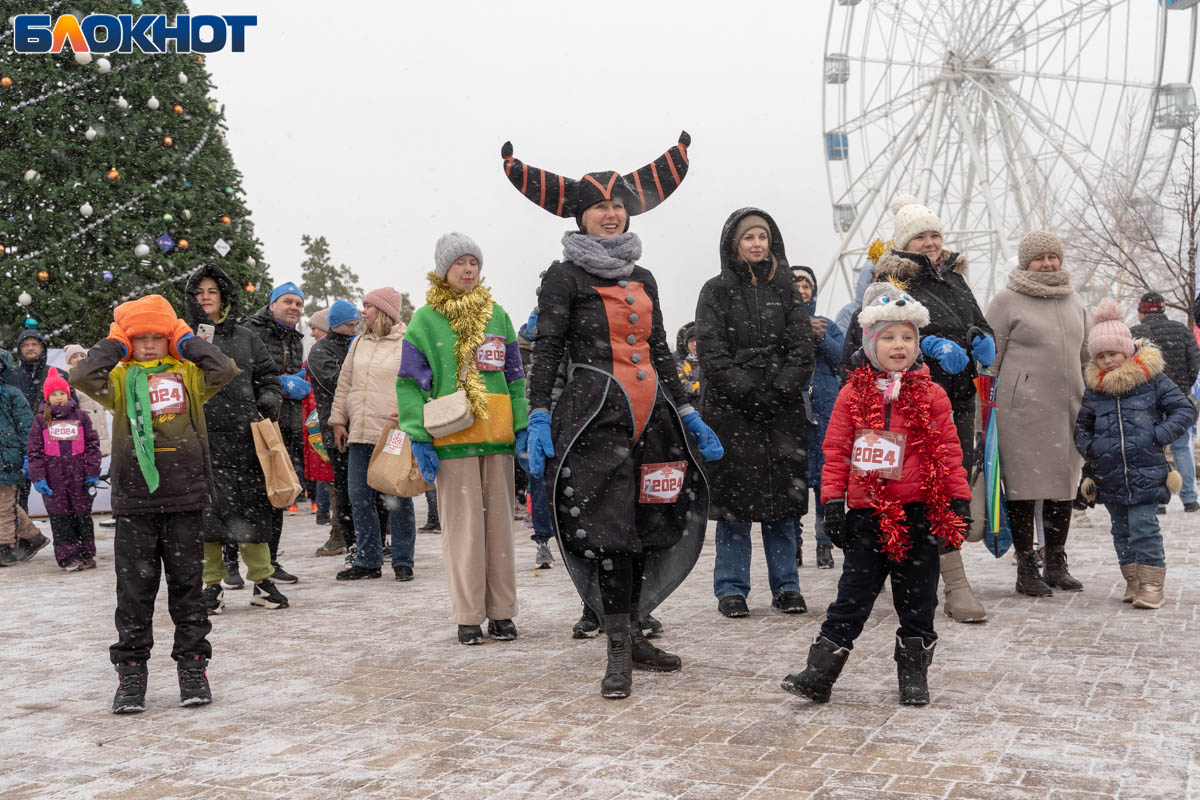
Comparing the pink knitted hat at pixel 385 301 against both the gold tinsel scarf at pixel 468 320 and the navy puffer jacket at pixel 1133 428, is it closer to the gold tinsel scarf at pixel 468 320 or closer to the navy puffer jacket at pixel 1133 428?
the gold tinsel scarf at pixel 468 320

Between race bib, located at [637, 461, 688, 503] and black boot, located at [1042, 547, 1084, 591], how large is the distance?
9.04ft

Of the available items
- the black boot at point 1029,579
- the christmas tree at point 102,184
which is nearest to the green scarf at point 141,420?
the black boot at point 1029,579

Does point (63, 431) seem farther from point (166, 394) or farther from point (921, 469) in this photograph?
point (921, 469)

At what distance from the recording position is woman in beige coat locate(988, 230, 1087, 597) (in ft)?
21.1

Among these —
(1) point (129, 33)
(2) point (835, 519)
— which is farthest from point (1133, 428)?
(1) point (129, 33)

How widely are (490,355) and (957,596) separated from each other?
254cm

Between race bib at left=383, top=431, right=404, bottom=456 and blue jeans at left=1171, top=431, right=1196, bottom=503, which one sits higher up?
race bib at left=383, top=431, right=404, bottom=456

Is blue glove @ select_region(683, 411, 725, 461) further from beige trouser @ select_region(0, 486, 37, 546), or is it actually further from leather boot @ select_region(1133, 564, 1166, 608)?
beige trouser @ select_region(0, 486, 37, 546)

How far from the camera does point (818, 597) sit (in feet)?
22.1

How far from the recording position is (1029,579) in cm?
648

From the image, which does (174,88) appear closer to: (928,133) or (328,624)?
(328,624)

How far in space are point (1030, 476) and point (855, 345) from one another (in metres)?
1.35

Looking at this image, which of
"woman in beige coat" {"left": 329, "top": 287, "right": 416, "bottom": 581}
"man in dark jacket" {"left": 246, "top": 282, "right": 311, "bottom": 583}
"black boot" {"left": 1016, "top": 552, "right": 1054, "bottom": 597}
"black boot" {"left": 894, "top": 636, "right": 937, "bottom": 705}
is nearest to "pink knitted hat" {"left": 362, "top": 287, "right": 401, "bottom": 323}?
"woman in beige coat" {"left": 329, "top": 287, "right": 416, "bottom": 581}

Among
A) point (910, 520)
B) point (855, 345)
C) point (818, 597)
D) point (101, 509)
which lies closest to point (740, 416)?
point (855, 345)
